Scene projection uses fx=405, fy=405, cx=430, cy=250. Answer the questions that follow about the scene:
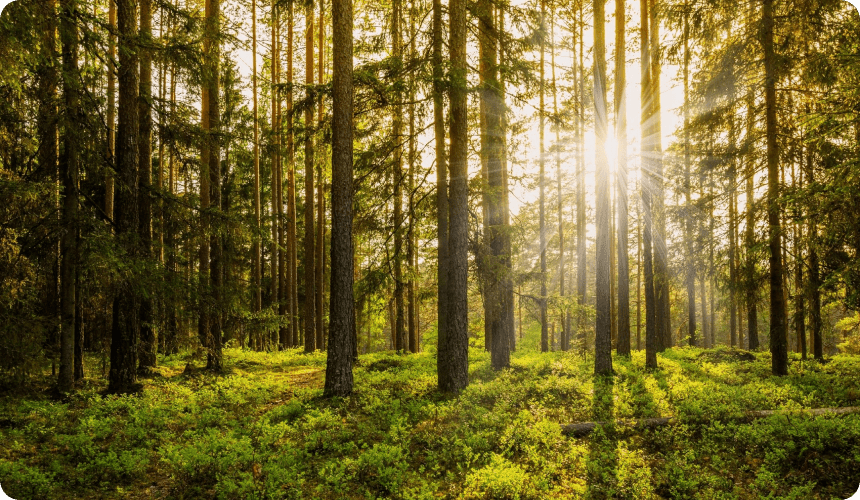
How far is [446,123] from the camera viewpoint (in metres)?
10.2

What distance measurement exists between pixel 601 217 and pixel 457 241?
513cm

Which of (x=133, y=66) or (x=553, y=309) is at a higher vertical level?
(x=133, y=66)

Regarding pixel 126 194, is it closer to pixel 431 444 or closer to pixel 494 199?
pixel 431 444

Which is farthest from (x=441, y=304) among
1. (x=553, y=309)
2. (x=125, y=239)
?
(x=125, y=239)

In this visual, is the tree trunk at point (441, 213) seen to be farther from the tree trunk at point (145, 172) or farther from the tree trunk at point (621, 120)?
the tree trunk at point (145, 172)

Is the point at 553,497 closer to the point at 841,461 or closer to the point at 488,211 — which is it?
the point at 841,461

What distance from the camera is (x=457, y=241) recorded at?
966 centimetres

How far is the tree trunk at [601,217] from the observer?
11.8m

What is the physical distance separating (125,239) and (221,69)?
5.46 meters

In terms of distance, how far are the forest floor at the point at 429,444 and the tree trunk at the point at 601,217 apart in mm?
1814

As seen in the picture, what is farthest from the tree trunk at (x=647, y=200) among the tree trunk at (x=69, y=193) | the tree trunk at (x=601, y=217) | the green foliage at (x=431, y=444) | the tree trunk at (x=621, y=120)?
the tree trunk at (x=69, y=193)

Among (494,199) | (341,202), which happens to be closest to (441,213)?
(494,199)

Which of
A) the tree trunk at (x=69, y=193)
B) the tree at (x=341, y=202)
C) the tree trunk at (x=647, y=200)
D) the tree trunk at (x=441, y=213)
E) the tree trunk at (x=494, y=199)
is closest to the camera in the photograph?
the tree trunk at (x=69, y=193)

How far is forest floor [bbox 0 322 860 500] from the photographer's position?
546 cm
